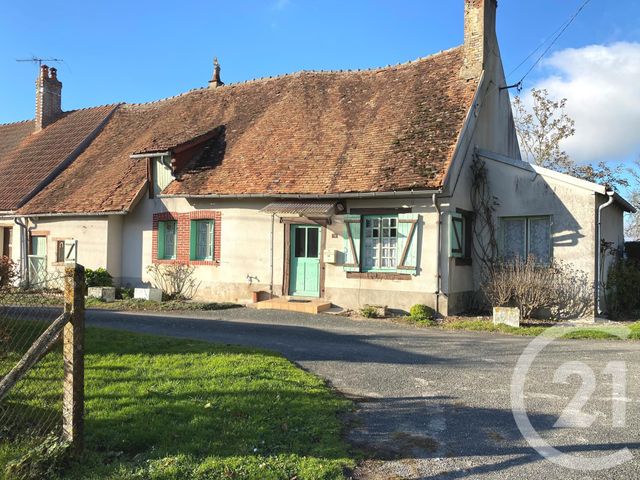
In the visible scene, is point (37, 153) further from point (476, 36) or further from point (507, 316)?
point (507, 316)

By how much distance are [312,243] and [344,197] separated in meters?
1.80

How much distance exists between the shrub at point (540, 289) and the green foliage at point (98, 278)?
1136 centimetres

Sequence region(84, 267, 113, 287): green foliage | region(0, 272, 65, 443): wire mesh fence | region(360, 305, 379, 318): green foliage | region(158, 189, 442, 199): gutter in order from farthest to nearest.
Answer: region(84, 267, 113, 287): green foliage, region(360, 305, 379, 318): green foliage, region(158, 189, 442, 199): gutter, region(0, 272, 65, 443): wire mesh fence

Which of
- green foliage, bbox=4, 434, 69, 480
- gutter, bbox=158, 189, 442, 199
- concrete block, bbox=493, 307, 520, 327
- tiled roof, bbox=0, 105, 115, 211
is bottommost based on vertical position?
green foliage, bbox=4, 434, 69, 480

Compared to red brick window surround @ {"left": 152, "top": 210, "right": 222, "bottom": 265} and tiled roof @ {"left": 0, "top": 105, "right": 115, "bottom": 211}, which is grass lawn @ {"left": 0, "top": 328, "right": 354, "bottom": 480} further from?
tiled roof @ {"left": 0, "top": 105, "right": 115, "bottom": 211}

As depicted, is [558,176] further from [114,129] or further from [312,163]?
[114,129]

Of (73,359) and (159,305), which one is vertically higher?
(73,359)

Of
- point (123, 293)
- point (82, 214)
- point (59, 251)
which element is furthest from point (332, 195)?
point (59, 251)

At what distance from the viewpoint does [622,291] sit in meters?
14.3

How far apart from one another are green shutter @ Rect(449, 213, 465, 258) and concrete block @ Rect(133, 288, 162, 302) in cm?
850

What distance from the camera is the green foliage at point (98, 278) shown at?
16.8 m

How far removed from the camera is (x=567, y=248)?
13562 millimetres

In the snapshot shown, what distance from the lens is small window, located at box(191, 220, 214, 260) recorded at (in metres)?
16.4

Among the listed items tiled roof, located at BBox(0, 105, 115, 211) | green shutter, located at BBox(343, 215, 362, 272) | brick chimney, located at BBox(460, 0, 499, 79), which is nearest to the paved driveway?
green shutter, located at BBox(343, 215, 362, 272)
